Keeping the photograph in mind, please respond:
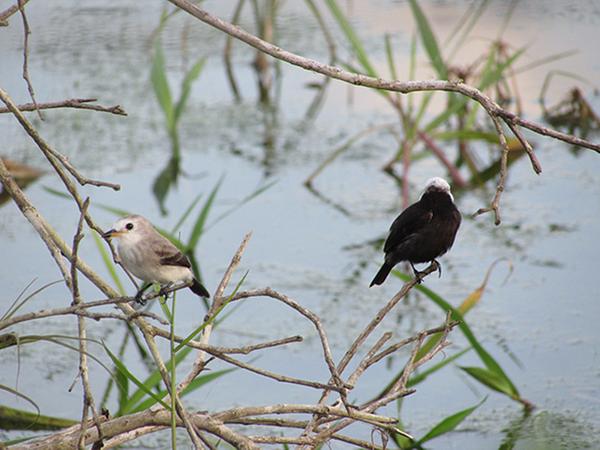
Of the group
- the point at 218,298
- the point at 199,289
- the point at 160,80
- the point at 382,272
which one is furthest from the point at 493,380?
the point at 160,80

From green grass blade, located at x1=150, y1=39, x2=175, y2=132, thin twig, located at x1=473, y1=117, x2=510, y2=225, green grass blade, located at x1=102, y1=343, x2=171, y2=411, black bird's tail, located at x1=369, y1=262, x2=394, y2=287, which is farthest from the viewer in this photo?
green grass blade, located at x1=150, y1=39, x2=175, y2=132

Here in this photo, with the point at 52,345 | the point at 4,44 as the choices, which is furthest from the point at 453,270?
the point at 4,44

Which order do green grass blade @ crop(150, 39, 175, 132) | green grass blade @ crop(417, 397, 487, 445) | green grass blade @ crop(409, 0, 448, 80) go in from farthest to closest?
1. green grass blade @ crop(150, 39, 175, 132)
2. green grass blade @ crop(409, 0, 448, 80)
3. green grass blade @ crop(417, 397, 487, 445)

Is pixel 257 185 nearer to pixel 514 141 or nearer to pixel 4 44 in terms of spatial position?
pixel 514 141

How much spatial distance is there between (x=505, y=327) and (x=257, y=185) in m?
1.89

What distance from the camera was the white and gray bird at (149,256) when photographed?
2605mm

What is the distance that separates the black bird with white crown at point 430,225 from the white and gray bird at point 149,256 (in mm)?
552

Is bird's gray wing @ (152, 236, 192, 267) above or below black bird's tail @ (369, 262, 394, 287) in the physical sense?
below

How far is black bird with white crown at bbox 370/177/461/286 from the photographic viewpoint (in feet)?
9.22

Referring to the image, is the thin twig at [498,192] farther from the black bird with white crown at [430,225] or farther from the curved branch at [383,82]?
the black bird with white crown at [430,225]

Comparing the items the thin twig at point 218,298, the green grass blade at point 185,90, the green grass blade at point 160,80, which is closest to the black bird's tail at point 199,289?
the thin twig at point 218,298

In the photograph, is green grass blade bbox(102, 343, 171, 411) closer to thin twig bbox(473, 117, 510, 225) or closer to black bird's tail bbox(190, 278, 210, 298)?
black bird's tail bbox(190, 278, 210, 298)

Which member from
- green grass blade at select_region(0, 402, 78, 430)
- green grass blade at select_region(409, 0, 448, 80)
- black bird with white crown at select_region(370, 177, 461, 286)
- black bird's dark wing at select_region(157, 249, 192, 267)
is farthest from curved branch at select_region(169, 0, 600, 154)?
green grass blade at select_region(409, 0, 448, 80)

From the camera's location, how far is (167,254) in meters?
2.64
